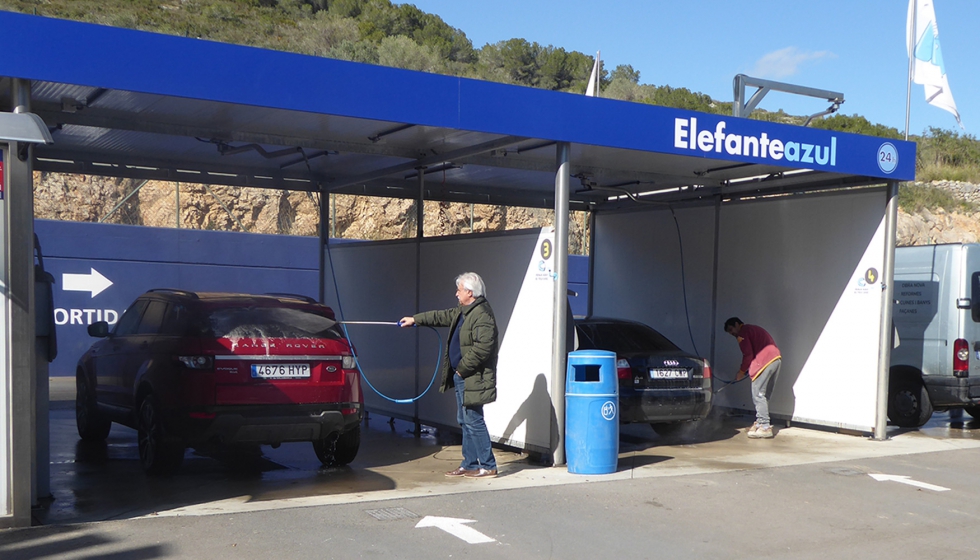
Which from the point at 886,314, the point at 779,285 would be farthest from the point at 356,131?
the point at 886,314

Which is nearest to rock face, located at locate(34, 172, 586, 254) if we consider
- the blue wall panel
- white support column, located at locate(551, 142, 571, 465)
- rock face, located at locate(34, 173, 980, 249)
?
rock face, located at locate(34, 173, 980, 249)

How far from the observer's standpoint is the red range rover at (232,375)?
7500 mm

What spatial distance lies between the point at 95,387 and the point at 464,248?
4.24 meters

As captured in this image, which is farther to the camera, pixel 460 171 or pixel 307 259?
pixel 307 259

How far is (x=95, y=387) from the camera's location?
9383 mm

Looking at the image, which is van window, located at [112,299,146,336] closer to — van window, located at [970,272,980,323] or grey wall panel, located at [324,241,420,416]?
grey wall panel, located at [324,241,420,416]

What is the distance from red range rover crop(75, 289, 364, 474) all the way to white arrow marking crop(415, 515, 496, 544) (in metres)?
1.74

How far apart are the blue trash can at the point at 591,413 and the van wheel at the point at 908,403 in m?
5.69

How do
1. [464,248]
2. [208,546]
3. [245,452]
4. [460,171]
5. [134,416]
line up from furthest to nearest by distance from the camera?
[460,171] → [464,248] → [245,452] → [134,416] → [208,546]

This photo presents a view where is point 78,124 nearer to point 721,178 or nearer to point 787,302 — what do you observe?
point 721,178

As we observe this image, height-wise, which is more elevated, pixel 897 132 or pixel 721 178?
pixel 897 132

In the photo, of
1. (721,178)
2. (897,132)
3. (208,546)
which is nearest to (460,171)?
(721,178)

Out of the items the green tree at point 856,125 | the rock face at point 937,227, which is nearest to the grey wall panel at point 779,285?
the rock face at point 937,227

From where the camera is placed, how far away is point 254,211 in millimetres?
26375
